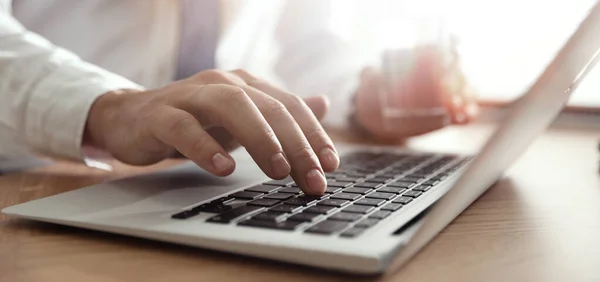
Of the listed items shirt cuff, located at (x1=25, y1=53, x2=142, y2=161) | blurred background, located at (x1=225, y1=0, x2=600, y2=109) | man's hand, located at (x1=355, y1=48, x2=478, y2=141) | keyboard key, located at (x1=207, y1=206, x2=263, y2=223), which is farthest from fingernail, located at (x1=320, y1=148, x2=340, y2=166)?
blurred background, located at (x1=225, y1=0, x2=600, y2=109)

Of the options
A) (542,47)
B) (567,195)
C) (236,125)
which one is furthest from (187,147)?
(542,47)

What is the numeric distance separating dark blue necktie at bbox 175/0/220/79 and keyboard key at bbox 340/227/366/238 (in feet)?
2.48

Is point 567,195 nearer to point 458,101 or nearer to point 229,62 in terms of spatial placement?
point 458,101

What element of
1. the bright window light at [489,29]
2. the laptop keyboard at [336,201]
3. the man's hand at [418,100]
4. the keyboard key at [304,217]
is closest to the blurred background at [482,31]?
the bright window light at [489,29]

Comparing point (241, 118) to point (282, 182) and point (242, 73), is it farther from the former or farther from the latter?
point (242, 73)

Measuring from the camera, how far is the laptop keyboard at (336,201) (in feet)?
1.31

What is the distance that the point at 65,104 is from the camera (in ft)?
2.23

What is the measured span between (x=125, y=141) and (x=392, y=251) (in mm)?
354

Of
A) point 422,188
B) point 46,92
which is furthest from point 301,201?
point 46,92

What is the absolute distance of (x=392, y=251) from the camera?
346mm

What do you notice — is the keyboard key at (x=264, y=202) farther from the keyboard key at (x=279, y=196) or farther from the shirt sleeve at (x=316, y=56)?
the shirt sleeve at (x=316, y=56)

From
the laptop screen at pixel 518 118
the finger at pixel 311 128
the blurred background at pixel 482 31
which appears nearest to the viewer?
the laptop screen at pixel 518 118

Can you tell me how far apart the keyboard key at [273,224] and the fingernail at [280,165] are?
0.34 feet

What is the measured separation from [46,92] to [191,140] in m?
0.25
